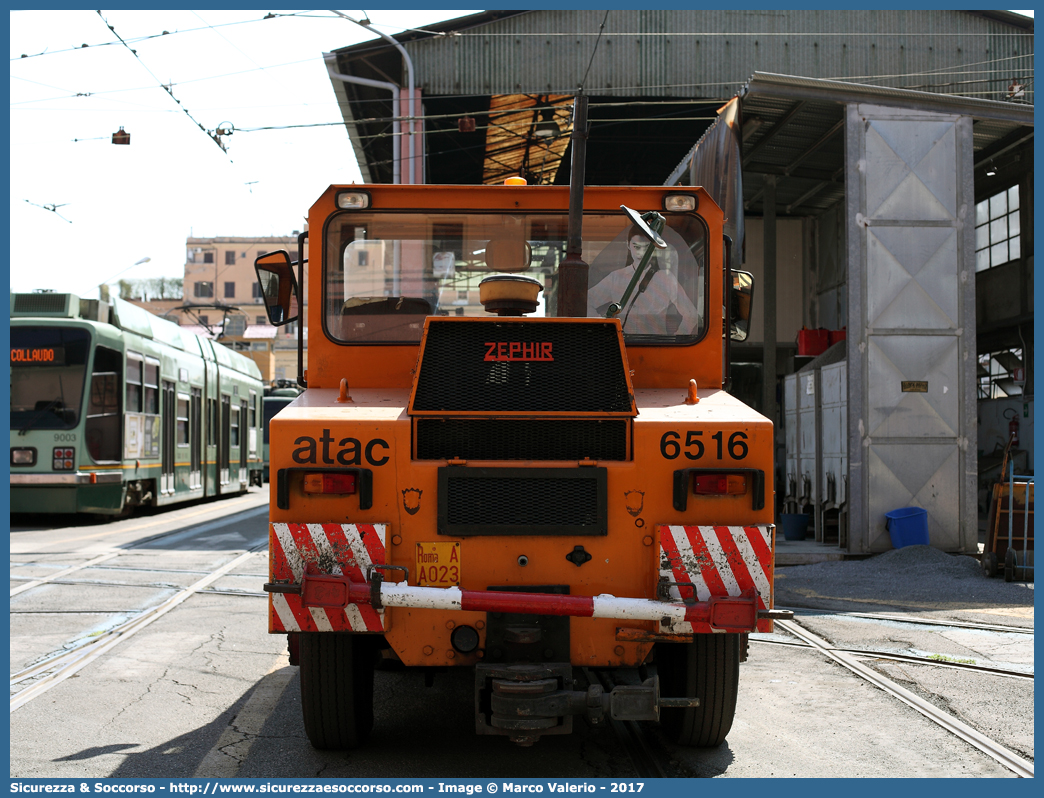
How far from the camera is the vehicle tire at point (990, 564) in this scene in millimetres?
10773

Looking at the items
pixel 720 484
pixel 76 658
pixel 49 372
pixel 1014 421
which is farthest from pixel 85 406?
pixel 1014 421

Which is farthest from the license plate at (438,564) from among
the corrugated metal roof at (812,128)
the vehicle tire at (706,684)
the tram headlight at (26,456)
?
the tram headlight at (26,456)

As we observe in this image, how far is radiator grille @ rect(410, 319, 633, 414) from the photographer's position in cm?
447

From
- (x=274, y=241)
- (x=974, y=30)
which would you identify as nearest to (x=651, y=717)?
(x=974, y=30)

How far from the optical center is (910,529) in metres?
12.1

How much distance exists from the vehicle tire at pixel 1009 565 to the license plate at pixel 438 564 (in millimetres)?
8101

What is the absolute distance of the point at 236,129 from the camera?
19844mm

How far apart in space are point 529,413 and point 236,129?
17.2 m

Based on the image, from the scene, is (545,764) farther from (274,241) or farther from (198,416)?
(274,241)

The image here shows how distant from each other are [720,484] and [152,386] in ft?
53.2

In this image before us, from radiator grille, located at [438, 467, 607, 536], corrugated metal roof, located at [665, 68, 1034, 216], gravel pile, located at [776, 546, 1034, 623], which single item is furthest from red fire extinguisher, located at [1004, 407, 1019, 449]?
radiator grille, located at [438, 467, 607, 536]

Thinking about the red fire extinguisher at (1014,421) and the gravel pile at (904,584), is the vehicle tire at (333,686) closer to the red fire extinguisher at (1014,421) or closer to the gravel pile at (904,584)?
the gravel pile at (904,584)

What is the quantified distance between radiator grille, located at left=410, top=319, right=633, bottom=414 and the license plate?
1.93 feet

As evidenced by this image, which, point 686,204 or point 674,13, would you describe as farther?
point 674,13
